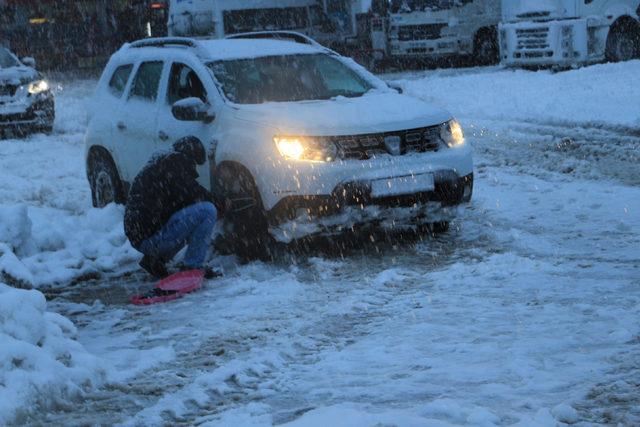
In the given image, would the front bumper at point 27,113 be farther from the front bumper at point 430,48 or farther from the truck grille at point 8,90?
the front bumper at point 430,48

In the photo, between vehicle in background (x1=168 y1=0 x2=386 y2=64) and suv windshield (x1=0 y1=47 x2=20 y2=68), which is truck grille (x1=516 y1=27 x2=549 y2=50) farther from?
suv windshield (x1=0 y1=47 x2=20 y2=68)

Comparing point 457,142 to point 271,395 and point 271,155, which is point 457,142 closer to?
point 271,155

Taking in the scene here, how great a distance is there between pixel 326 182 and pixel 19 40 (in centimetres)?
2776

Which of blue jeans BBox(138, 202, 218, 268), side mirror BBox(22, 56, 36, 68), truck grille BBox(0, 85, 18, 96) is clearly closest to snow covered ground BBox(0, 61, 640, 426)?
blue jeans BBox(138, 202, 218, 268)

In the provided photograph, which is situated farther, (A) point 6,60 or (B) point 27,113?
(A) point 6,60

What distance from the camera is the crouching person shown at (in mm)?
7797

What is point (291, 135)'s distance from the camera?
25.8ft

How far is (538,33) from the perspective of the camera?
21.4m

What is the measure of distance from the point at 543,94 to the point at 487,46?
19.9 feet

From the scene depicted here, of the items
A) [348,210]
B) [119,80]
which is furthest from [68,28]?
[348,210]

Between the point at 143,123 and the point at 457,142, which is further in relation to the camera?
the point at 143,123

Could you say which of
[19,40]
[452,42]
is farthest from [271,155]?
[19,40]

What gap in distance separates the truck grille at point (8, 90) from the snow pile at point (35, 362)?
40.9 ft

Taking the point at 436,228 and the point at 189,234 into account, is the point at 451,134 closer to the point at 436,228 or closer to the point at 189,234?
the point at 436,228
